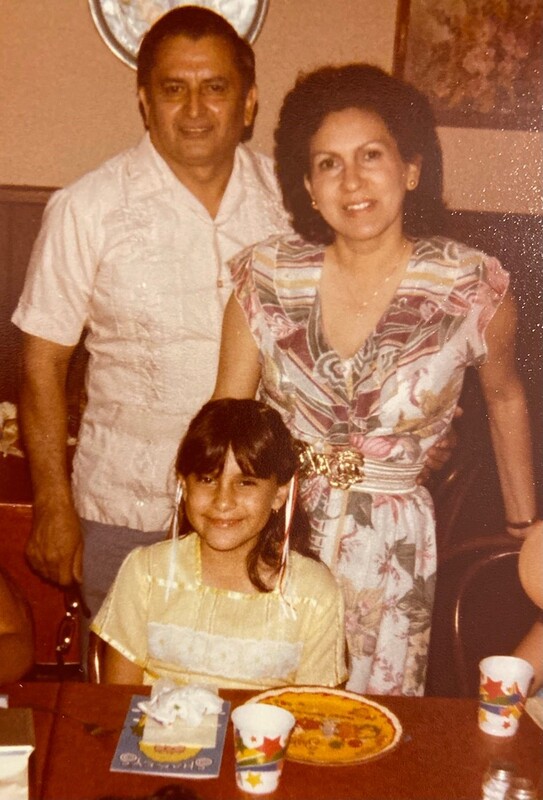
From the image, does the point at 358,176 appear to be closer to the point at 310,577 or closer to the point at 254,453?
the point at 254,453

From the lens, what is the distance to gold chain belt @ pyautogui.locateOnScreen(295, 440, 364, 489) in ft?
5.95

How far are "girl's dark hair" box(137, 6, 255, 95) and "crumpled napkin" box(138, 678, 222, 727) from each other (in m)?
1.07

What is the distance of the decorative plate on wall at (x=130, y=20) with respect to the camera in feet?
6.03

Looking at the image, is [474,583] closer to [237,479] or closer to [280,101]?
[237,479]

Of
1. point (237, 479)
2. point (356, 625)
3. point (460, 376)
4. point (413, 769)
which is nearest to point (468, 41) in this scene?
point (460, 376)

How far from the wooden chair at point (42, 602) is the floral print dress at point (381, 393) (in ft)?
1.82

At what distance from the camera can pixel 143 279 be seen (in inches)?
75.2

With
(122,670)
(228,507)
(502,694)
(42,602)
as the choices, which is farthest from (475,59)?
(42,602)

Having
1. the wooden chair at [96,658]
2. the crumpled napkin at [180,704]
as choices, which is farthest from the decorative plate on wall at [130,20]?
the crumpled napkin at [180,704]

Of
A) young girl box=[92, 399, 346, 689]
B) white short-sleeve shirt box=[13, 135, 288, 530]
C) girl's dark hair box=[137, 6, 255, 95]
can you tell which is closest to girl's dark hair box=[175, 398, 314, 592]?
young girl box=[92, 399, 346, 689]

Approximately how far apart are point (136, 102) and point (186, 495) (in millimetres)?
718

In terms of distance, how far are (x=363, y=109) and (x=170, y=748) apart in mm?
1115

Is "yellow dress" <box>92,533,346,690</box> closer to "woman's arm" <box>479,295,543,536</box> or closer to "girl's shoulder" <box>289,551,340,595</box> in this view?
"girl's shoulder" <box>289,551,340,595</box>

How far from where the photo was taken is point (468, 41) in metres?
1.85
